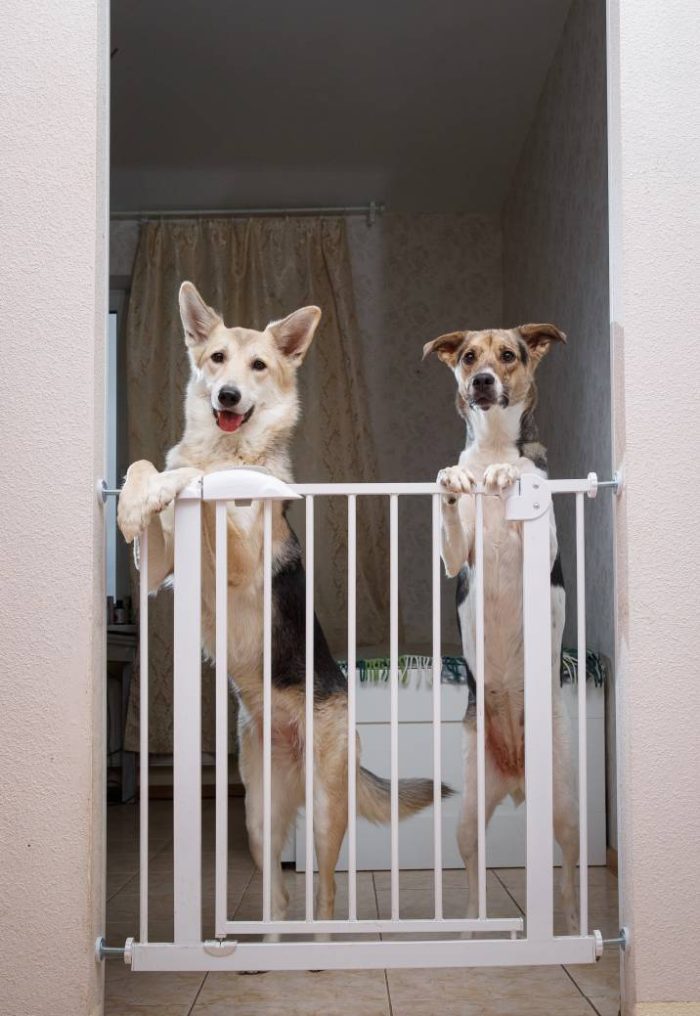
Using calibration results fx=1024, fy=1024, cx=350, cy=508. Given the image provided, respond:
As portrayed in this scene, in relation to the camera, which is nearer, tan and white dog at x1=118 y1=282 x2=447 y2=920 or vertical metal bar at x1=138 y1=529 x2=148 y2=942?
vertical metal bar at x1=138 y1=529 x2=148 y2=942

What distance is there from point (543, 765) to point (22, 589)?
3.25 feet

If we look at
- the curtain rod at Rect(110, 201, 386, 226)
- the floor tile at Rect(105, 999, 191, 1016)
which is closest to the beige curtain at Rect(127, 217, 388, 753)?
the curtain rod at Rect(110, 201, 386, 226)

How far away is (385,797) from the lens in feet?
7.61

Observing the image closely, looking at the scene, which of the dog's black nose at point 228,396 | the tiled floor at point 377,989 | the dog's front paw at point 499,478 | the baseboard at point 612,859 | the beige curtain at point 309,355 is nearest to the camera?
the dog's front paw at point 499,478

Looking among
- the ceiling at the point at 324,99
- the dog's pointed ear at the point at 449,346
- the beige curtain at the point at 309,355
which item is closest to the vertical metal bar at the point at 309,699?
the dog's pointed ear at the point at 449,346

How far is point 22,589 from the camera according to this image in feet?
5.93

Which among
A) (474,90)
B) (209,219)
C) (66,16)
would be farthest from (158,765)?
A: (66,16)

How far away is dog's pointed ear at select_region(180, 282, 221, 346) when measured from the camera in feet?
7.35

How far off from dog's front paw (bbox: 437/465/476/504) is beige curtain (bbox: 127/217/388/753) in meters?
2.63

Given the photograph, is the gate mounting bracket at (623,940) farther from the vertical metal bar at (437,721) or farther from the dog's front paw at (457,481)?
the dog's front paw at (457,481)

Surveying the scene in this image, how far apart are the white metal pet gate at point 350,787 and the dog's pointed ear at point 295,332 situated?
50 centimetres

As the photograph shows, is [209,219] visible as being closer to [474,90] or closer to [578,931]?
[474,90]

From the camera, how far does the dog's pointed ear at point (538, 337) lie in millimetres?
2342

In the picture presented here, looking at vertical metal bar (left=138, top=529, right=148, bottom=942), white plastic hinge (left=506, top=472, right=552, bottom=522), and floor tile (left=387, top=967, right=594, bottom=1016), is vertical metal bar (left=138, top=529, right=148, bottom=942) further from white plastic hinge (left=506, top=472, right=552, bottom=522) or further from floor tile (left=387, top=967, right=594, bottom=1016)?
white plastic hinge (left=506, top=472, right=552, bottom=522)
